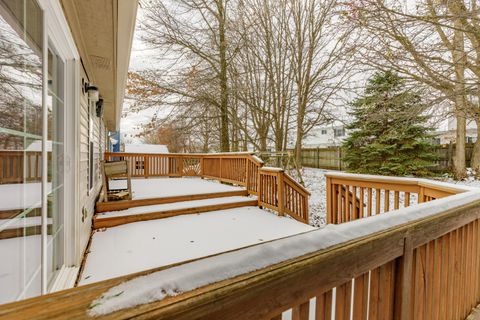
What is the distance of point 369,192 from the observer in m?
2.96

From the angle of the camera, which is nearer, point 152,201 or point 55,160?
point 55,160

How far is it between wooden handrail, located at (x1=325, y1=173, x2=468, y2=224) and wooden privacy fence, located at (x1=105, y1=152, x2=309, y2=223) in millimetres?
1431

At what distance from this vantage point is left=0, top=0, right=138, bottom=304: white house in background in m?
1.17

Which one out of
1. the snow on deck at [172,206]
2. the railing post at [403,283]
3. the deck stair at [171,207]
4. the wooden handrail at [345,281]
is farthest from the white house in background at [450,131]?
the railing post at [403,283]

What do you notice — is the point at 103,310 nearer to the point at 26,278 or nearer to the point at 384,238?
the point at 384,238

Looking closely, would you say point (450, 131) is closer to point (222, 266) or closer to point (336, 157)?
point (336, 157)

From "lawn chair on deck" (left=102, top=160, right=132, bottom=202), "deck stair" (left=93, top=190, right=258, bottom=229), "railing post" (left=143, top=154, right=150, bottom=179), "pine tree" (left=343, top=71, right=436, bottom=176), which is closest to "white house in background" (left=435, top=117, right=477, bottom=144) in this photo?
→ "pine tree" (left=343, top=71, right=436, bottom=176)

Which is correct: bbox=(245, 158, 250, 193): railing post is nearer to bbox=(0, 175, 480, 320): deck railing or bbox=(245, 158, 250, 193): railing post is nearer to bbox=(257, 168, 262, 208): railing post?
bbox=(257, 168, 262, 208): railing post

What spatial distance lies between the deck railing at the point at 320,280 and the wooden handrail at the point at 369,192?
671mm

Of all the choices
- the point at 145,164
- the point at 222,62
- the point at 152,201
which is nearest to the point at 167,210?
the point at 152,201

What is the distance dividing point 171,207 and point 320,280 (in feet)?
14.6

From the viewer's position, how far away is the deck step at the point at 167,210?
13.2 feet

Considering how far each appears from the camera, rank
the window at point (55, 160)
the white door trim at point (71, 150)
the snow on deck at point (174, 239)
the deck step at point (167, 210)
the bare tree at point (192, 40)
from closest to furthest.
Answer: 1. the window at point (55, 160)
2. the white door trim at point (71, 150)
3. the snow on deck at point (174, 239)
4. the deck step at point (167, 210)
5. the bare tree at point (192, 40)

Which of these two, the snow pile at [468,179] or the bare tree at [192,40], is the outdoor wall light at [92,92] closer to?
the bare tree at [192,40]
